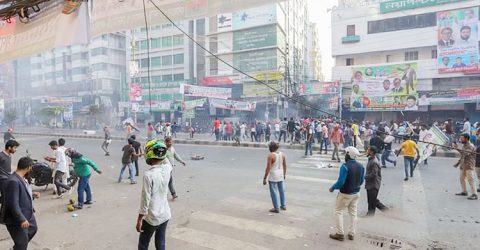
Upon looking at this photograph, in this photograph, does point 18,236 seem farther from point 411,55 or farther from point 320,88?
point 411,55

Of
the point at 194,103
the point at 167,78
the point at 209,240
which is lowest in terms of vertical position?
the point at 209,240

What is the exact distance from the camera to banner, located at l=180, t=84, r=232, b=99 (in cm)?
2939

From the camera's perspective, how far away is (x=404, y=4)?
30.5 meters

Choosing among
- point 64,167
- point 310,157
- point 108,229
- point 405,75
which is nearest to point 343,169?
point 108,229

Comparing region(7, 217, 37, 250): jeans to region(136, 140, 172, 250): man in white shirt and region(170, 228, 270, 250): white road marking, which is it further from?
region(170, 228, 270, 250): white road marking

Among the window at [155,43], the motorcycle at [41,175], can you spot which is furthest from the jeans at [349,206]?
the window at [155,43]

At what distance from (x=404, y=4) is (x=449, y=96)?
10.2m

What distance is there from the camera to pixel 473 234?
542 cm

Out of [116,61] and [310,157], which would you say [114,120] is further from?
[310,157]

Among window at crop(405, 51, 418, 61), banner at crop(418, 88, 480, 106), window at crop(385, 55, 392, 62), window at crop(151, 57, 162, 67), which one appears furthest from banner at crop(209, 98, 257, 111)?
window at crop(151, 57, 162, 67)

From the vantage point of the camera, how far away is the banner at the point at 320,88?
96.1 feet

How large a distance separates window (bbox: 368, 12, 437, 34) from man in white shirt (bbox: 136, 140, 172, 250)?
32867 millimetres

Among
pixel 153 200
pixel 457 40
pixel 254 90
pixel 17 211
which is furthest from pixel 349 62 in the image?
pixel 17 211

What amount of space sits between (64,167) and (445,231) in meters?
7.94
